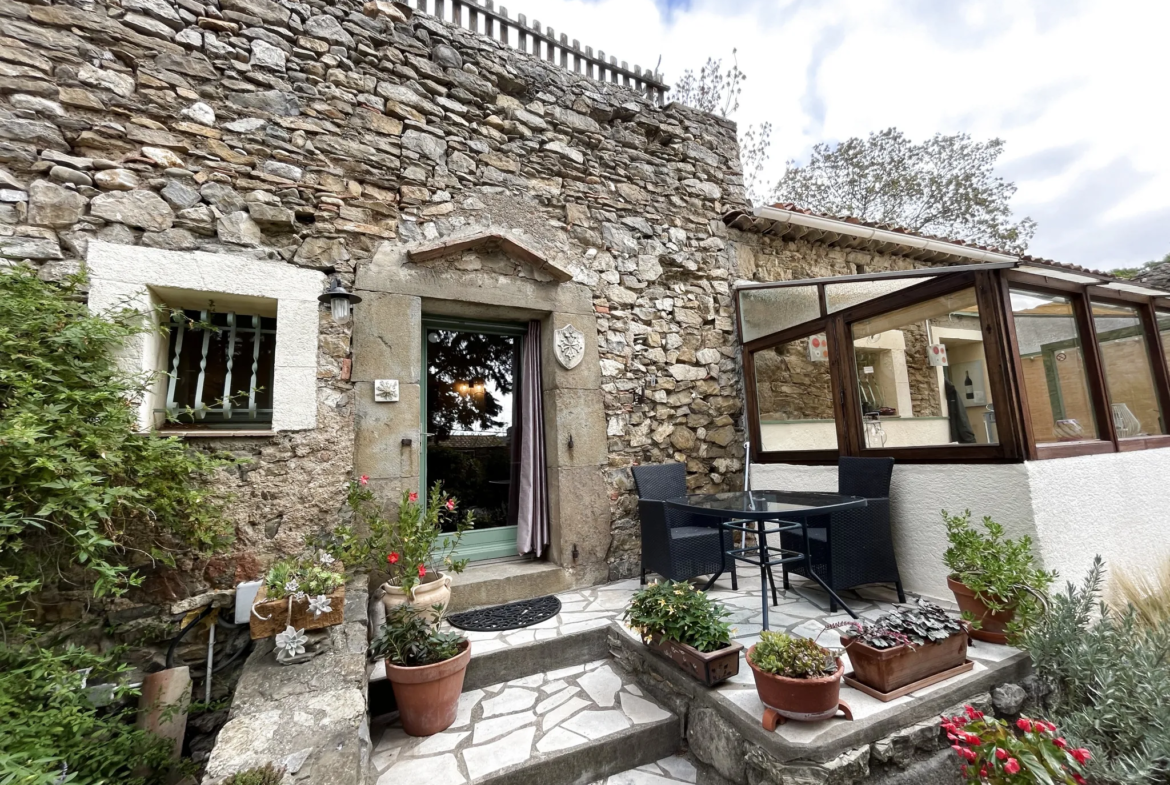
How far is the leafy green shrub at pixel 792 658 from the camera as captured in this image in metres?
1.82

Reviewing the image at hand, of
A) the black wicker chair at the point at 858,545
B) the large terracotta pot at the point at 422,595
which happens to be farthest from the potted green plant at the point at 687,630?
the large terracotta pot at the point at 422,595

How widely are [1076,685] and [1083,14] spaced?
262 inches

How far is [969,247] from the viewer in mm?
5598

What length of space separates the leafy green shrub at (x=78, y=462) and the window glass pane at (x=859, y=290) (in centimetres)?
478

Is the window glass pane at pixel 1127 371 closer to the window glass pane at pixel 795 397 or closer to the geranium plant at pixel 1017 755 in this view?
the window glass pane at pixel 795 397

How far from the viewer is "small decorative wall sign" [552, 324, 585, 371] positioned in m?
3.83

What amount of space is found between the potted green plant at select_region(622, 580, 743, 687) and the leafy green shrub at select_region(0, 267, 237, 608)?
242 cm

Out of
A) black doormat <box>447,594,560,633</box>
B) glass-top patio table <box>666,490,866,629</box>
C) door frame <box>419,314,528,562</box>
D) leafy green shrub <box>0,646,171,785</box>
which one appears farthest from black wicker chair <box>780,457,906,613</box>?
leafy green shrub <box>0,646,171,785</box>

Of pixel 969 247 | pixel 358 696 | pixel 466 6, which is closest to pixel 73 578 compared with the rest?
pixel 358 696

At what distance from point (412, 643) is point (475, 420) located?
1.94 metres

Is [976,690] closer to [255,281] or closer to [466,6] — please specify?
[255,281]

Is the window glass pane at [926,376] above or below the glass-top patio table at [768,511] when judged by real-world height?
above

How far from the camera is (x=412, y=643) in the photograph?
2217 mm

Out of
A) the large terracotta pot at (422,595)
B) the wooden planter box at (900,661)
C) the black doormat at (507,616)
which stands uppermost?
the large terracotta pot at (422,595)
